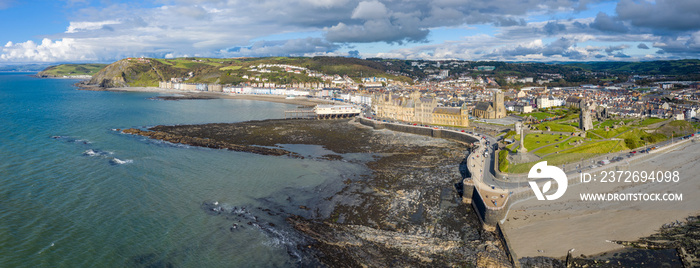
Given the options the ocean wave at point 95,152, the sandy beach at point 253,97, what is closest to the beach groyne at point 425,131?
the ocean wave at point 95,152

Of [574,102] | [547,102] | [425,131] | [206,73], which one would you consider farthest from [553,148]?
[206,73]

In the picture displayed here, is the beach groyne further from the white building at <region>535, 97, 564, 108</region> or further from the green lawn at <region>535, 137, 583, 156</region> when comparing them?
the white building at <region>535, 97, 564, 108</region>

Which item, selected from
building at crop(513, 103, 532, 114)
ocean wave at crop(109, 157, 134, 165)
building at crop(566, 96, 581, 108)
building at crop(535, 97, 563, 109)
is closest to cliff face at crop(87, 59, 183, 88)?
ocean wave at crop(109, 157, 134, 165)

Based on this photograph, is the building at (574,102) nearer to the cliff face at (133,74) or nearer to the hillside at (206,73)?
the hillside at (206,73)

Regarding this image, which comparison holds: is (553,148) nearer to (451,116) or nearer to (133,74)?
(451,116)

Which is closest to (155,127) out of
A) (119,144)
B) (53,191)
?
(119,144)

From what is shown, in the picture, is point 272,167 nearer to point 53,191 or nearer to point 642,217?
point 53,191

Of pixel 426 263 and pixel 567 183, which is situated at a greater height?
pixel 567 183
